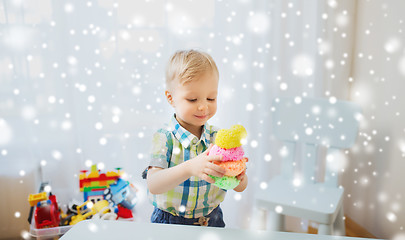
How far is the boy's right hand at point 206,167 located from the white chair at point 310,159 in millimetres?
857

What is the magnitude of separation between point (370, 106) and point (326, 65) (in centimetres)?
33

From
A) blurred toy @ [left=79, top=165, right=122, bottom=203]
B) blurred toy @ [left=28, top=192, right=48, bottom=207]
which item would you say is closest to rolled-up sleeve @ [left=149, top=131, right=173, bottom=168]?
blurred toy @ [left=79, top=165, right=122, bottom=203]

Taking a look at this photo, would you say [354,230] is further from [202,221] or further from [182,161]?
[182,161]

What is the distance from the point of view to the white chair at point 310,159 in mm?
1475

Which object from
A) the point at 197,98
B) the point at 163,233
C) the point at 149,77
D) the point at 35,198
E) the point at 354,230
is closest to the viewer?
the point at 163,233

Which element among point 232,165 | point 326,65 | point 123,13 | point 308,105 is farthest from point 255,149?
→ point 232,165

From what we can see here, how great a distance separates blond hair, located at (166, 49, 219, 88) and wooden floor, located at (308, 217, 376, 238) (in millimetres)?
1572

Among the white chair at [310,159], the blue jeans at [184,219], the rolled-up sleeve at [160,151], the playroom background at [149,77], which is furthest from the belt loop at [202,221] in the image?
the playroom background at [149,77]

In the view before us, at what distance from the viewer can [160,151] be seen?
0.90 metres

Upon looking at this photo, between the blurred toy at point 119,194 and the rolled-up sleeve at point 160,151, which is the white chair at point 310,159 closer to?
the blurred toy at point 119,194

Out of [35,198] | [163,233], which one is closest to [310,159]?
[163,233]

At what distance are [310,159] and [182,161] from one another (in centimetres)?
99

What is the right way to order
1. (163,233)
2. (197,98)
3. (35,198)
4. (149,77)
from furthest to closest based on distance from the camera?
(149,77), (35,198), (197,98), (163,233)

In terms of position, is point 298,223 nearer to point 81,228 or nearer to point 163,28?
Result: point 163,28
